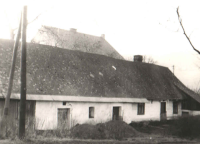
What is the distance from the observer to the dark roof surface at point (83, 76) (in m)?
20.1

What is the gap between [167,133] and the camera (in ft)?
71.1

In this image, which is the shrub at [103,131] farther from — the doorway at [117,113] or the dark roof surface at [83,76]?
the dark roof surface at [83,76]

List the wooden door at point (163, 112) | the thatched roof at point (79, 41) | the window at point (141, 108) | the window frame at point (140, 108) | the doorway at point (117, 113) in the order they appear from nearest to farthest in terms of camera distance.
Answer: the doorway at point (117, 113)
the window frame at point (140, 108)
the window at point (141, 108)
the wooden door at point (163, 112)
the thatched roof at point (79, 41)

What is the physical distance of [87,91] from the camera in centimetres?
2222

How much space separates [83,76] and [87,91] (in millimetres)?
1862

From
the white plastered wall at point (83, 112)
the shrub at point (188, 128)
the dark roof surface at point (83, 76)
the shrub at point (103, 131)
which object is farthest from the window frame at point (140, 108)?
the shrub at point (103, 131)

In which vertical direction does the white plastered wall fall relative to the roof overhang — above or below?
below

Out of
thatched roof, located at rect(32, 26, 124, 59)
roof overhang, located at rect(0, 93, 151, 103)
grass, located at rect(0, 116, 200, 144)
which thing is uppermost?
thatched roof, located at rect(32, 26, 124, 59)

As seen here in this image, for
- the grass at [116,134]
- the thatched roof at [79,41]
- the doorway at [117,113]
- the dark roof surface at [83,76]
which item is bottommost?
the grass at [116,134]

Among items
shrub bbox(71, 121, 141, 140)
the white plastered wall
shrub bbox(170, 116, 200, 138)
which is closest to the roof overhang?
the white plastered wall

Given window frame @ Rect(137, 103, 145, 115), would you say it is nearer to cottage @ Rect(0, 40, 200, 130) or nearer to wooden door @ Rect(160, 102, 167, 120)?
cottage @ Rect(0, 40, 200, 130)

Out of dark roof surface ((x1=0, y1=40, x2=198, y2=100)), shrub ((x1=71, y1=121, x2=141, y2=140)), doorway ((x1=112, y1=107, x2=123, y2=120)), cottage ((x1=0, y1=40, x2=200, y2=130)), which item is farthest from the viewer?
doorway ((x1=112, y1=107, x2=123, y2=120))

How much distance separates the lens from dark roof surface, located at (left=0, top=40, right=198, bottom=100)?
20.1 meters

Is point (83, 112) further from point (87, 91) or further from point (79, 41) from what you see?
point (79, 41)
